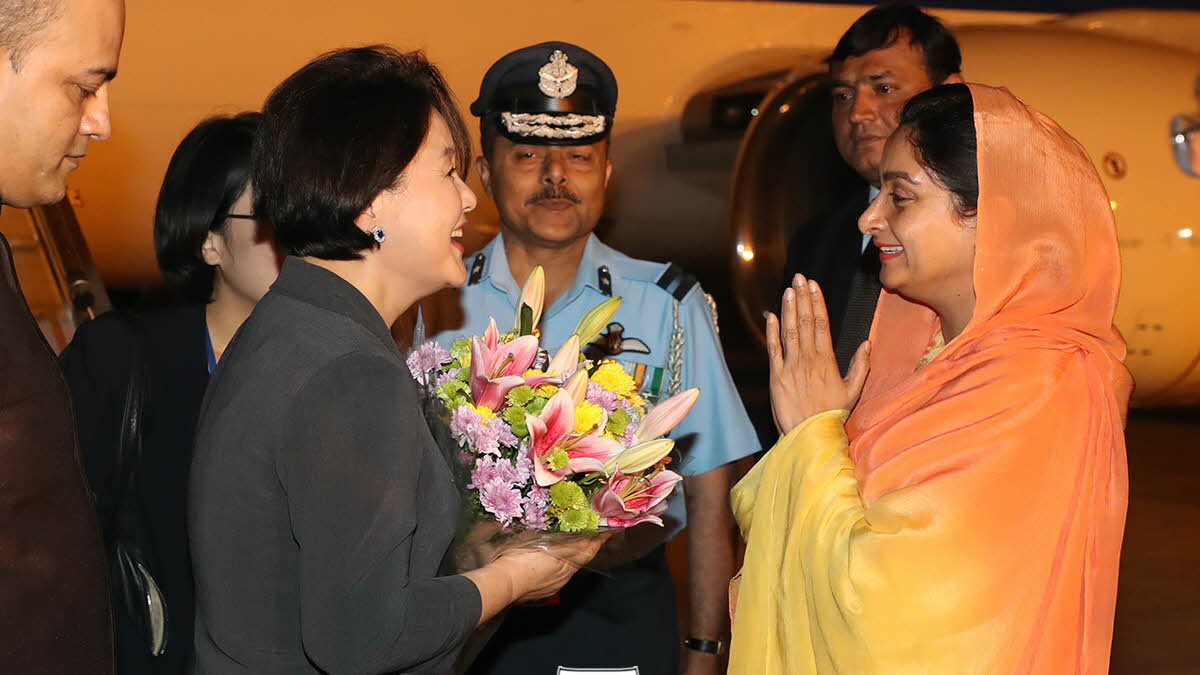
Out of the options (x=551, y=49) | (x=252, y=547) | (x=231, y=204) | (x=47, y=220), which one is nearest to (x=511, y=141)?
(x=551, y=49)

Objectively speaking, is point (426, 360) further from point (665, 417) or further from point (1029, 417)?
point (1029, 417)

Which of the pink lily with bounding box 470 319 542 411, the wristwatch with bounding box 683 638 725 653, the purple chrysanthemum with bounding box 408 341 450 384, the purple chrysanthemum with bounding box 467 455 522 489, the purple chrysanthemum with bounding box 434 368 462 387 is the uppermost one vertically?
the pink lily with bounding box 470 319 542 411

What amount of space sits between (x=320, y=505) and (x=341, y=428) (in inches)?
3.1

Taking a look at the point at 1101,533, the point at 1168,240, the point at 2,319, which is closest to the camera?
the point at 2,319

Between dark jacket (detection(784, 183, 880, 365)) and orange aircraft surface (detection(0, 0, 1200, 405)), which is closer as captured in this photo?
dark jacket (detection(784, 183, 880, 365))

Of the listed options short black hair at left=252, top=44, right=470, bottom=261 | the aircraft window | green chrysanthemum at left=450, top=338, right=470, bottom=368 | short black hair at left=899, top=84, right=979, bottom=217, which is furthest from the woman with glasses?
the aircraft window

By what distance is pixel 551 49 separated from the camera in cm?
235

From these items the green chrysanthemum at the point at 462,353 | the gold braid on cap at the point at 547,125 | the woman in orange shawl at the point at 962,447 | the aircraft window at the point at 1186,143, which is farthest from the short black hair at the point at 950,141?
the aircraft window at the point at 1186,143

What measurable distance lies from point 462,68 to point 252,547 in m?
3.78

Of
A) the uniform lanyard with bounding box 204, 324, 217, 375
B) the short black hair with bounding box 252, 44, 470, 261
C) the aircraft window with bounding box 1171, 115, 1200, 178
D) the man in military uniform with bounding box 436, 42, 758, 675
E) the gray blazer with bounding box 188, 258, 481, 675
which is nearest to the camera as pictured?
the gray blazer with bounding box 188, 258, 481, 675

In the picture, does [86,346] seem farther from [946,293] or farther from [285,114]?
[946,293]

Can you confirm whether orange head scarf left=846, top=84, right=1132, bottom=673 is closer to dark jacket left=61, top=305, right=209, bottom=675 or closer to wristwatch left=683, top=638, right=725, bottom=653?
wristwatch left=683, top=638, right=725, bottom=653

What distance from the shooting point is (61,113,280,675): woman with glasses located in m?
1.70

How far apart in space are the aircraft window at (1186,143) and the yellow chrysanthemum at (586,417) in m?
3.23
